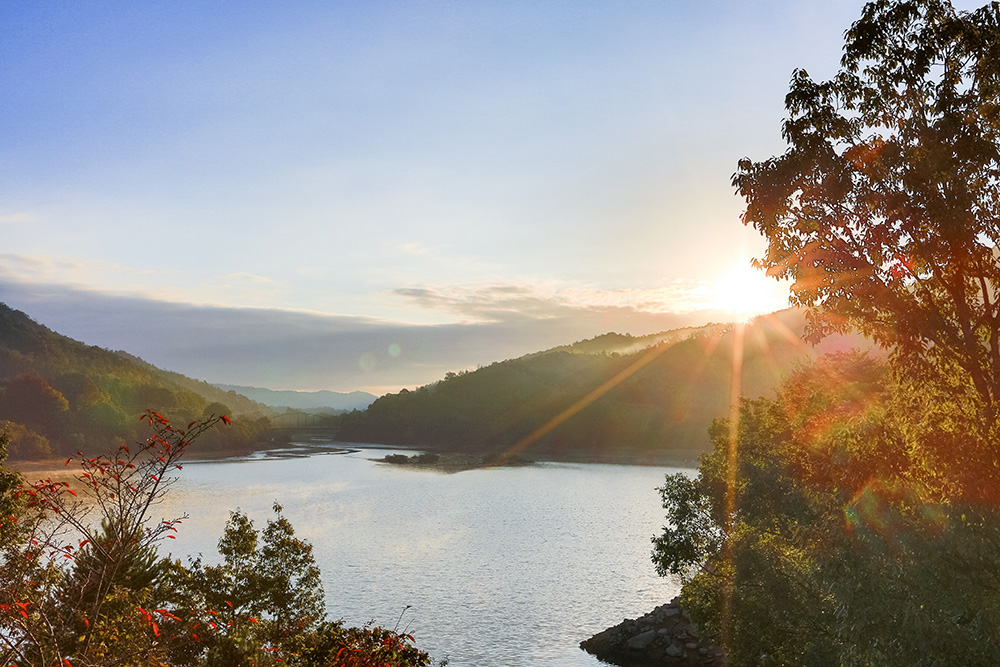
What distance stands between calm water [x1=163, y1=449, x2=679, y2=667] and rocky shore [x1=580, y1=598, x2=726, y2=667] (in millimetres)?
1467

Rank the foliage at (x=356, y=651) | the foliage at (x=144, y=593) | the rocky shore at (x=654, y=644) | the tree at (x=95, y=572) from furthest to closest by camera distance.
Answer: the rocky shore at (x=654, y=644)
the foliage at (x=356, y=651)
the foliage at (x=144, y=593)
the tree at (x=95, y=572)

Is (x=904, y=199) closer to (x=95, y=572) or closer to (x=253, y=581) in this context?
(x=95, y=572)

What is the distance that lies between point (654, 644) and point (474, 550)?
28058 millimetres

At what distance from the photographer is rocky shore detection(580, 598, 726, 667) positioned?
3884 cm

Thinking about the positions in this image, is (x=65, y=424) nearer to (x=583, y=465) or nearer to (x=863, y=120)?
(x=583, y=465)

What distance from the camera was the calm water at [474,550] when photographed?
44.1m

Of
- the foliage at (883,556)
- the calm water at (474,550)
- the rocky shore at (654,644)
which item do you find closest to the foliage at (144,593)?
the foliage at (883,556)

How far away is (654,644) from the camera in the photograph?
4041cm

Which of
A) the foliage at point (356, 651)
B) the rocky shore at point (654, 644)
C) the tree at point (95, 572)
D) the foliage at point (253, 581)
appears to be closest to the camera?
the tree at point (95, 572)

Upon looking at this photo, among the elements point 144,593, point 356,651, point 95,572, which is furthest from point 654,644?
point 95,572

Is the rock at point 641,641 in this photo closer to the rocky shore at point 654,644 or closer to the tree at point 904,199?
A: the rocky shore at point 654,644

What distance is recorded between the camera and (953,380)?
1404cm

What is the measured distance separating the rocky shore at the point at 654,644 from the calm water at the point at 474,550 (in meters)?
1.47

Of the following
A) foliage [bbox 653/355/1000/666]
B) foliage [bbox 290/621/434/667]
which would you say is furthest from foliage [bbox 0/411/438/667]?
foliage [bbox 653/355/1000/666]
